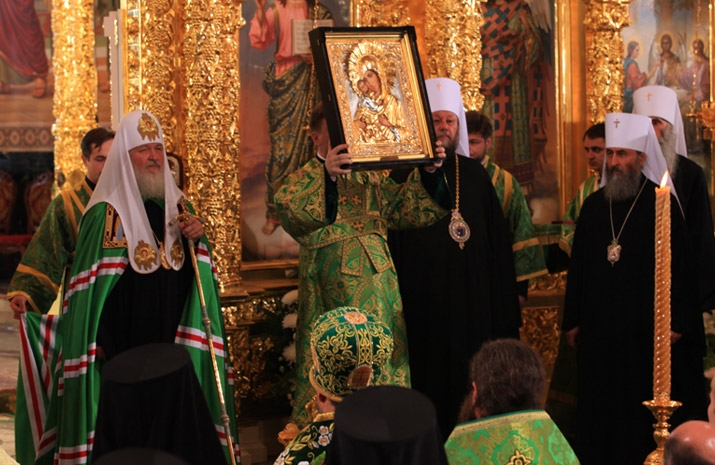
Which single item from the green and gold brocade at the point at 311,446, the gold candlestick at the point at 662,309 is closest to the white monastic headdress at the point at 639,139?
the gold candlestick at the point at 662,309

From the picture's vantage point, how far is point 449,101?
5996 mm

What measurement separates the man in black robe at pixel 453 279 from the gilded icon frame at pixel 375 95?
66cm

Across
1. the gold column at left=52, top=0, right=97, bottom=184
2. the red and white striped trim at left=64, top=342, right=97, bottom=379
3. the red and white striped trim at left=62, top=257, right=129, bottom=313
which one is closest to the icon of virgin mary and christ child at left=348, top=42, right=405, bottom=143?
the red and white striped trim at left=62, top=257, right=129, bottom=313

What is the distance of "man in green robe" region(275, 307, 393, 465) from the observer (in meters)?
3.02

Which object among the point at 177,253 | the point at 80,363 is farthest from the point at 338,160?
the point at 80,363

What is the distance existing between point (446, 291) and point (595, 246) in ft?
3.28

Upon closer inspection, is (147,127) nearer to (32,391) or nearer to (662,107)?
(32,391)

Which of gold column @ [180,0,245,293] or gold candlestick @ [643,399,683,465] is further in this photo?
gold column @ [180,0,245,293]

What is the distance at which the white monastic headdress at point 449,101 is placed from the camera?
19.6ft

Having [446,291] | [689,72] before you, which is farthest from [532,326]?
[689,72]

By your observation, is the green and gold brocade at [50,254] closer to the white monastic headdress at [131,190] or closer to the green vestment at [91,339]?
the green vestment at [91,339]

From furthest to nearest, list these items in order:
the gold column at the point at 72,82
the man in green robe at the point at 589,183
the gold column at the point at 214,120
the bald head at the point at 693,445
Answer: the gold column at the point at 72,82, the man in green robe at the point at 589,183, the gold column at the point at 214,120, the bald head at the point at 693,445

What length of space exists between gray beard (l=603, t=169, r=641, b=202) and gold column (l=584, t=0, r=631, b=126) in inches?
71.6

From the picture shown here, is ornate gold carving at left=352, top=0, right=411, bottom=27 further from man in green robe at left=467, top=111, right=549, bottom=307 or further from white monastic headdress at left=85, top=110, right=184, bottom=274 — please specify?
white monastic headdress at left=85, top=110, right=184, bottom=274
